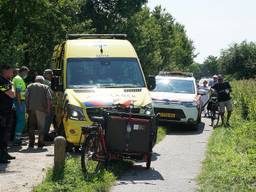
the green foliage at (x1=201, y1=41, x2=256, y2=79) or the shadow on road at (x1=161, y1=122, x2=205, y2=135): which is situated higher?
the green foliage at (x1=201, y1=41, x2=256, y2=79)

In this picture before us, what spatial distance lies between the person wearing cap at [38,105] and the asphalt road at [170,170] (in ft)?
8.96

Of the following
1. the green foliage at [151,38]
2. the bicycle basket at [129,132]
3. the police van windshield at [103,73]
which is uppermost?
the green foliage at [151,38]

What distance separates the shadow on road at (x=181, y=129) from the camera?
55.9 feet

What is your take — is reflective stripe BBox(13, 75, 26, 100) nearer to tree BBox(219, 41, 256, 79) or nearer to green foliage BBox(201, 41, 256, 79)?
green foliage BBox(201, 41, 256, 79)

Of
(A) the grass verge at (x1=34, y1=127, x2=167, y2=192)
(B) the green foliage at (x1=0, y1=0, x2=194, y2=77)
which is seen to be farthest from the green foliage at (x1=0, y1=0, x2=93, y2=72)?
(A) the grass verge at (x1=34, y1=127, x2=167, y2=192)

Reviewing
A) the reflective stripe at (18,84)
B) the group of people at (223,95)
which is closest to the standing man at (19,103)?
the reflective stripe at (18,84)

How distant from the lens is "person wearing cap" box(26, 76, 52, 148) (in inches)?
482

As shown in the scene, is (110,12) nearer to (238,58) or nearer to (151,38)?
(151,38)

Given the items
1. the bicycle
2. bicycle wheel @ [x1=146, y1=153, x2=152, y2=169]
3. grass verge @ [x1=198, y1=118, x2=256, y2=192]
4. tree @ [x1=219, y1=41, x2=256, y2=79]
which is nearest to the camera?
grass verge @ [x1=198, y1=118, x2=256, y2=192]

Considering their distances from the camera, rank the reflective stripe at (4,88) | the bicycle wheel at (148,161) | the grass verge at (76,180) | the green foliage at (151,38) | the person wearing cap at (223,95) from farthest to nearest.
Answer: the green foliage at (151,38) → the person wearing cap at (223,95) → the reflective stripe at (4,88) → the bicycle wheel at (148,161) → the grass verge at (76,180)

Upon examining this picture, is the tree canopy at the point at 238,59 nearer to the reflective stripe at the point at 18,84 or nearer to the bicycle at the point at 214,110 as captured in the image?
the bicycle at the point at 214,110

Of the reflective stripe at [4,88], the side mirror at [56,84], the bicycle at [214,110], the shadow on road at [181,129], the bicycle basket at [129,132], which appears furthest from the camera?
the bicycle at [214,110]

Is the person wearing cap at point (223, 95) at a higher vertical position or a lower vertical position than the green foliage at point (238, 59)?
lower

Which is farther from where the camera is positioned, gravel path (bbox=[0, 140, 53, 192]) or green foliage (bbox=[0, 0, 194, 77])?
green foliage (bbox=[0, 0, 194, 77])
